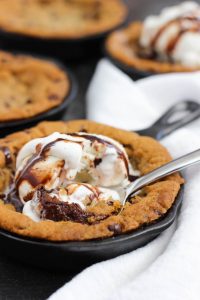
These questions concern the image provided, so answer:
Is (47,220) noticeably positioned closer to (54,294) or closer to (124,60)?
(54,294)

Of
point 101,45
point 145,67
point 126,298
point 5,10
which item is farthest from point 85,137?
point 5,10

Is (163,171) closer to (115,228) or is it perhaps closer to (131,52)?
(115,228)

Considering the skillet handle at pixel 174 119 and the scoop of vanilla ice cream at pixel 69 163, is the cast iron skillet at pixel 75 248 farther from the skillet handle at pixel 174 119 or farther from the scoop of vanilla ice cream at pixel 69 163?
the skillet handle at pixel 174 119

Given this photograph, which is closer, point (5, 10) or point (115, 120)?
point (115, 120)

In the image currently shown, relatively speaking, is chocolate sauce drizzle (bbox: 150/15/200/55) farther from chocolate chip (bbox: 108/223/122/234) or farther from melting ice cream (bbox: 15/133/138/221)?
chocolate chip (bbox: 108/223/122/234)

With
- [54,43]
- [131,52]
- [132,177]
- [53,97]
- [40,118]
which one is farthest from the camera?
[54,43]

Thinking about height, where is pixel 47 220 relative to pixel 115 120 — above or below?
above

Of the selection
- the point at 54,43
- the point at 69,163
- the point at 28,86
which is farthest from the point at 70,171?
the point at 54,43
